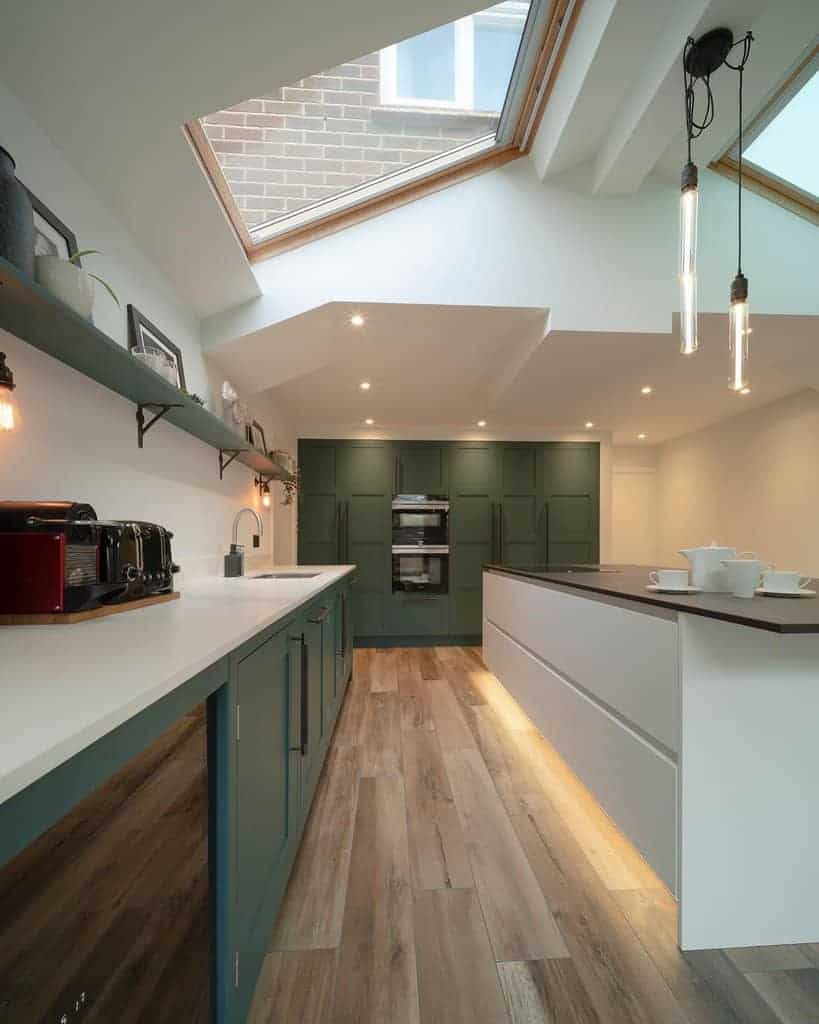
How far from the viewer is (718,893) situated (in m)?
1.20

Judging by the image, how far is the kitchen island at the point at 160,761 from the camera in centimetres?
48

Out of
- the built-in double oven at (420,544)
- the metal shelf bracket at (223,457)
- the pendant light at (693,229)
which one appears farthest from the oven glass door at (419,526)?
the pendant light at (693,229)

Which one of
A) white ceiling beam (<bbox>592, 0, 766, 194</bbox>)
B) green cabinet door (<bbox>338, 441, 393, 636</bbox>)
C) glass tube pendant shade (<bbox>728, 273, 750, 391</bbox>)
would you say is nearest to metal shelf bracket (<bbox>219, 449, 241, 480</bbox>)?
green cabinet door (<bbox>338, 441, 393, 636</bbox>)

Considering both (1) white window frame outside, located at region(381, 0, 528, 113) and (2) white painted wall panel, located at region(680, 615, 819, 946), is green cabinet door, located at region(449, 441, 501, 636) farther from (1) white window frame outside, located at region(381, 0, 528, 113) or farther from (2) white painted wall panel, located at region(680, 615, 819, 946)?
(2) white painted wall panel, located at region(680, 615, 819, 946)

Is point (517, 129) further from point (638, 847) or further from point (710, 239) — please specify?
point (638, 847)

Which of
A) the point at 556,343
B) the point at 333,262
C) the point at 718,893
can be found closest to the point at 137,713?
the point at 718,893

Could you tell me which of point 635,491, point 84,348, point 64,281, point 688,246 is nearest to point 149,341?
point 84,348

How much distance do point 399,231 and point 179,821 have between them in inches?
117

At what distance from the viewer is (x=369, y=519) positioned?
5.01 meters

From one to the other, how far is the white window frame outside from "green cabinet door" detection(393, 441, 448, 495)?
294cm

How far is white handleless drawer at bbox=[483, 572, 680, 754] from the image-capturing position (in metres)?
1.29

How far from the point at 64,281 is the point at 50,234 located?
0.41 m

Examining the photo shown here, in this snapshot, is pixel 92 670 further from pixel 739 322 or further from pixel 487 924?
pixel 739 322

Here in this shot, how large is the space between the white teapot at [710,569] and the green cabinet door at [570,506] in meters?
3.59
